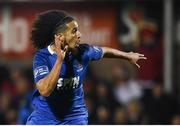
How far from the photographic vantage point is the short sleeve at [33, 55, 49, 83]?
5801 millimetres

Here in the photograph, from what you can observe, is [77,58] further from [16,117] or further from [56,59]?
[16,117]

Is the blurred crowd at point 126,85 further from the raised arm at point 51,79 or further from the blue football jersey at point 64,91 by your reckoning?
the raised arm at point 51,79

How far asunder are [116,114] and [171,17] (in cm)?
236

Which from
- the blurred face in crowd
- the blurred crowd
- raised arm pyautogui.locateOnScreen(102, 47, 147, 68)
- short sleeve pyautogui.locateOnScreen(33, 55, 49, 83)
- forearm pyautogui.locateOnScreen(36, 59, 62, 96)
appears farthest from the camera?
the blurred crowd

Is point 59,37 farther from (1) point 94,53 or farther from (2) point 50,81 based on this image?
(1) point 94,53

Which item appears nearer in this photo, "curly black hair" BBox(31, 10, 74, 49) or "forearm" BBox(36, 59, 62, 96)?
"forearm" BBox(36, 59, 62, 96)

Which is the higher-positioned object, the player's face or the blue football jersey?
the player's face

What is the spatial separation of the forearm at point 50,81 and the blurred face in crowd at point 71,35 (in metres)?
0.30

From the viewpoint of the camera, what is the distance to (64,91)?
6047 millimetres

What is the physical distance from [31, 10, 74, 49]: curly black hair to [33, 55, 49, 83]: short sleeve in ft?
0.82

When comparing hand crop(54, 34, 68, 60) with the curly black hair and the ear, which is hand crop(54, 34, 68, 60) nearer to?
the ear

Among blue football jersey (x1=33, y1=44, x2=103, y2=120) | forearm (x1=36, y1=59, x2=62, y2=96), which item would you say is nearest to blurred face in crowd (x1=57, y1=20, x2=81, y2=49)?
blue football jersey (x1=33, y1=44, x2=103, y2=120)

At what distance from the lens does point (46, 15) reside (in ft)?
20.2

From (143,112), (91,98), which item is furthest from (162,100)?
(91,98)
